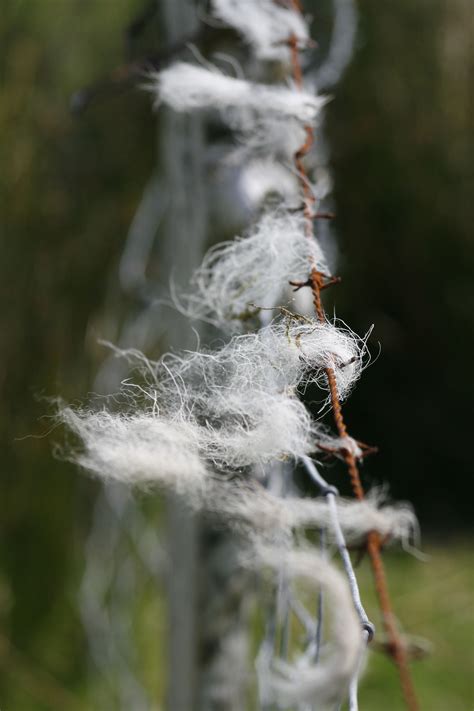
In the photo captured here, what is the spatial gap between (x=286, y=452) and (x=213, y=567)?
0.38 m

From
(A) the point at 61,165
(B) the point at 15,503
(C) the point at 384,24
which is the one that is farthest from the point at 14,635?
(C) the point at 384,24

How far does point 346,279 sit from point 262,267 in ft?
5.35

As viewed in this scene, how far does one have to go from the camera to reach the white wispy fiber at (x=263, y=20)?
1.29 ft

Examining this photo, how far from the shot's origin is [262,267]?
288 millimetres

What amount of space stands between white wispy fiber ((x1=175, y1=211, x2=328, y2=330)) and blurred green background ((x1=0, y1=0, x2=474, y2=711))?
0.29m

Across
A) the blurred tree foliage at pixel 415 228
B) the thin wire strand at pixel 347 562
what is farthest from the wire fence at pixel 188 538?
the blurred tree foliage at pixel 415 228

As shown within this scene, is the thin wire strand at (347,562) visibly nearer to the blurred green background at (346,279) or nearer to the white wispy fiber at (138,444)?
the white wispy fiber at (138,444)

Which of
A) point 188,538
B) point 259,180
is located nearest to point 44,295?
point 188,538

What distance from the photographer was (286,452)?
235mm

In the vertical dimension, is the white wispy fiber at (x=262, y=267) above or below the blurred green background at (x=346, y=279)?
above

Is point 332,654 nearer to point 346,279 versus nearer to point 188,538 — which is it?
point 188,538

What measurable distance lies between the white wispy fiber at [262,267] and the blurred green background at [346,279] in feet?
0.96

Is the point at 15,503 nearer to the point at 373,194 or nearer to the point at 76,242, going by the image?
the point at 76,242

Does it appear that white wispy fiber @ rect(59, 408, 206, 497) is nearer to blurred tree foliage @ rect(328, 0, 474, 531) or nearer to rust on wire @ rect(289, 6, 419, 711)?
rust on wire @ rect(289, 6, 419, 711)
